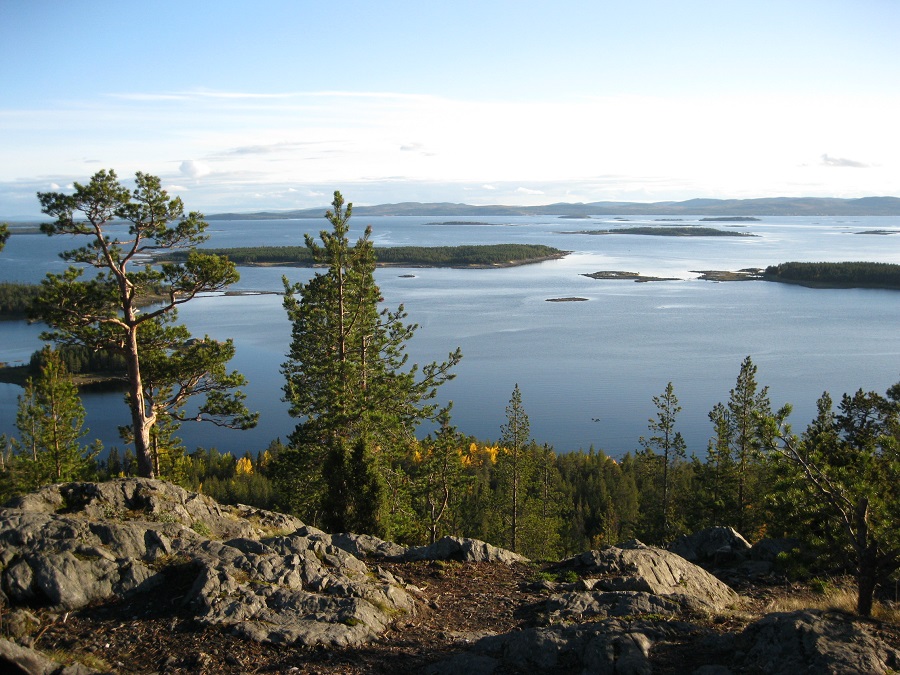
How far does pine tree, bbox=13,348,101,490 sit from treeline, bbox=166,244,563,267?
120 meters

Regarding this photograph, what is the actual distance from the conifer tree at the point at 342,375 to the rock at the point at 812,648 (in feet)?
43.5

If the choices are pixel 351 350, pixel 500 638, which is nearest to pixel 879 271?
pixel 351 350

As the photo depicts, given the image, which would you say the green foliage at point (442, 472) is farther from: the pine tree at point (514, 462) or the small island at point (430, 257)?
the small island at point (430, 257)

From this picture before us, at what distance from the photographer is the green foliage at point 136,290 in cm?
1490

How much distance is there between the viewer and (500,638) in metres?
8.34

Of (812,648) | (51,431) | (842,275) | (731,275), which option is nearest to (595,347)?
(51,431)

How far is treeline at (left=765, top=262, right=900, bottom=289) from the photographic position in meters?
115

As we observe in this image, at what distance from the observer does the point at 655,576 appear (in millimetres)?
11539

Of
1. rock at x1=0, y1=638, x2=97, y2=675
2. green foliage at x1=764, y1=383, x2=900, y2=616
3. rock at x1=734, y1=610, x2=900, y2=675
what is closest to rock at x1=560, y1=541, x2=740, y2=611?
green foliage at x1=764, y1=383, x2=900, y2=616

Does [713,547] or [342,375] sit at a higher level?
[342,375]

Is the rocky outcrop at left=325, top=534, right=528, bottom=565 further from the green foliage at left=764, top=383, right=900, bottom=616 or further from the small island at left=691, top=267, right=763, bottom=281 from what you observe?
the small island at left=691, top=267, right=763, bottom=281

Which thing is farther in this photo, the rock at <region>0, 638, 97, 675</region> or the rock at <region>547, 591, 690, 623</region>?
the rock at <region>547, 591, 690, 623</region>

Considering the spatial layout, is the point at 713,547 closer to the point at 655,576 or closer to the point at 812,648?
the point at 655,576

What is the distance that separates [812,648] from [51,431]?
2436cm
